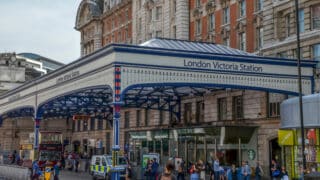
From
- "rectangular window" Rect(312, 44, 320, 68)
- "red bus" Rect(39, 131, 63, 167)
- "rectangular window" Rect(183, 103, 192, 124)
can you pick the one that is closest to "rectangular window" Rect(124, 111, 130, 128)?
"red bus" Rect(39, 131, 63, 167)

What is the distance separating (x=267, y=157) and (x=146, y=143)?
13.1 metres

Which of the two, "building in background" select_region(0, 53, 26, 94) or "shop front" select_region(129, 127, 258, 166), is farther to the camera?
"building in background" select_region(0, 53, 26, 94)

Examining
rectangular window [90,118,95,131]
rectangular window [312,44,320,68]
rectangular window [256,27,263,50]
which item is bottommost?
rectangular window [90,118,95,131]

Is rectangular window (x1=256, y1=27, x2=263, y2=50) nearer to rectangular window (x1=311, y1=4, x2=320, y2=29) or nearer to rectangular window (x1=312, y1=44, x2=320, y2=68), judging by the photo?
rectangular window (x1=311, y1=4, x2=320, y2=29)

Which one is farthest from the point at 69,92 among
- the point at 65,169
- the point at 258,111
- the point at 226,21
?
the point at 65,169

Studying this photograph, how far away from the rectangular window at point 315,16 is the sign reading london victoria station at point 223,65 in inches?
219

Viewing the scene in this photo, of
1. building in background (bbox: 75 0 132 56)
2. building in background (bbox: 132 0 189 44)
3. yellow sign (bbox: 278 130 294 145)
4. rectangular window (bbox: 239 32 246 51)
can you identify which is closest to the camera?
yellow sign (bbox: 278 130 294 145)

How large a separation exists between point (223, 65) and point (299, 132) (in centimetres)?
687

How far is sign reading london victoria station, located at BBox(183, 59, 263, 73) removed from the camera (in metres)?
31.3

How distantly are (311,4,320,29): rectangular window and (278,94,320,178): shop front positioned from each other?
876cm

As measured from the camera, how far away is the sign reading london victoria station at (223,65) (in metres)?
31.3

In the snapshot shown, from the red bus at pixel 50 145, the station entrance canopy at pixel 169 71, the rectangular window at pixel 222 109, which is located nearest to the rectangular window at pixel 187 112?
the rectangular window at pixel 222 109

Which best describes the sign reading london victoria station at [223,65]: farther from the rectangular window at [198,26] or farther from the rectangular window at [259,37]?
the rectangular window at [198,26]

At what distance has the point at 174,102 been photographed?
51.7 metres
